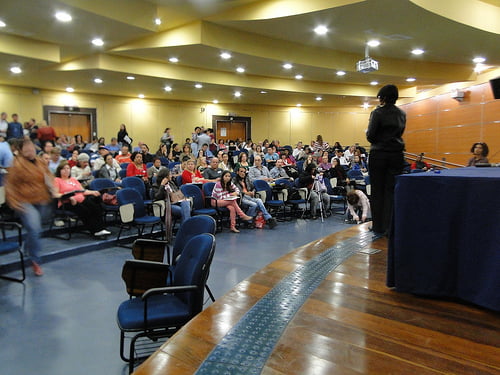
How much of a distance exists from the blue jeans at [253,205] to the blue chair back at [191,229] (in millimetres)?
4068

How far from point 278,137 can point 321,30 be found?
9724 mm

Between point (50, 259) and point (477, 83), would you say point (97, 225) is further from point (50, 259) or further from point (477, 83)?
point (477, 83)

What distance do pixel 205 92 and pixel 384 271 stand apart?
1168 cm

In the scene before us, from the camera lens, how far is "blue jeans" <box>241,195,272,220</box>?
6.91m

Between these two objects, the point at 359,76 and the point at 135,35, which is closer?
the point at 135,35

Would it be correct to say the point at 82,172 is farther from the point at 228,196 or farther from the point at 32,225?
the point at 32,225

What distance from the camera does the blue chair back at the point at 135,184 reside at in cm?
623

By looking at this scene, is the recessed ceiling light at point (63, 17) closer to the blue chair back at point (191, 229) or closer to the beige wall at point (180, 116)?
the blue chair back at point (191, 229)

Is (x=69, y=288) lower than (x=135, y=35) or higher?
lower

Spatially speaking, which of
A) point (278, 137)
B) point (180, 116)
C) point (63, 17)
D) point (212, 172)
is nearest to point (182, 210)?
point (212, 172)

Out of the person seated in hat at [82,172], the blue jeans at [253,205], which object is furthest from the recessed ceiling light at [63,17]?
the blue jeans at [253,205]

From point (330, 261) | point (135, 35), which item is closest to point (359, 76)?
point (135, 35)

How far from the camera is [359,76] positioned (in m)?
11.3

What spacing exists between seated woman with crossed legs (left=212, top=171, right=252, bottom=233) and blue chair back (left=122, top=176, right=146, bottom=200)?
4.12 feet
